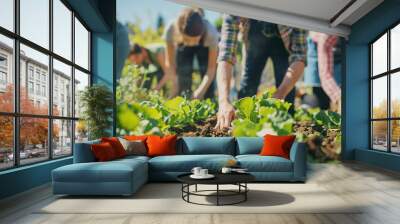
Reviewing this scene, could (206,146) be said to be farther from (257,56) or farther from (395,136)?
(395,136)

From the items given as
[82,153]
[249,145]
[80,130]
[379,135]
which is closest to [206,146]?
[249,145]

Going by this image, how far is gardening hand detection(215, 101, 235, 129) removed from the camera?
9.34 m

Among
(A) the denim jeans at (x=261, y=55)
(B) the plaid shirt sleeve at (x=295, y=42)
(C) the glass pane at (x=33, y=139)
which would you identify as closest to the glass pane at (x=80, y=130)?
(C) the glass pane at (x=33, y=139)

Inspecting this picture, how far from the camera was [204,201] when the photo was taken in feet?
15.3

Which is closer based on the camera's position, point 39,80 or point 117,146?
point 39,80

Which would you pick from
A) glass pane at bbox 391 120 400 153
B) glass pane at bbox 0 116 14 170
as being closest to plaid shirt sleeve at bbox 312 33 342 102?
glass pane at bbox 391 120 400 153

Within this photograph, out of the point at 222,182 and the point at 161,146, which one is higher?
the point at 161,146

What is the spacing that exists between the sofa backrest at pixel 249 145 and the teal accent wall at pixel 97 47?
10.00 feet

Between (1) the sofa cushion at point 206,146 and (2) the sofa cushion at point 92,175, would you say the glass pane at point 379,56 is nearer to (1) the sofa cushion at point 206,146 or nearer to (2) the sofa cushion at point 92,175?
(1) the sofa cushion at point 206,146

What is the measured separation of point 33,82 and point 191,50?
446 cm

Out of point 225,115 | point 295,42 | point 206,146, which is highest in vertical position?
point 295,42

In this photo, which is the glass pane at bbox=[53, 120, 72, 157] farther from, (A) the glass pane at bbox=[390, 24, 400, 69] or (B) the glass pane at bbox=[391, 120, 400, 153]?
(A) the glass pane at bbox=[390, 24, 400, 69]

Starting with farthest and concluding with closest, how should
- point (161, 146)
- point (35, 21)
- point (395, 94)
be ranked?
point (395, 94)
point (161, 146)
point (35, 21)

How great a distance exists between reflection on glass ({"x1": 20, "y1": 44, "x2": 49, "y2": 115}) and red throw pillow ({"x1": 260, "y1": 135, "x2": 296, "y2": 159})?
3.66m
